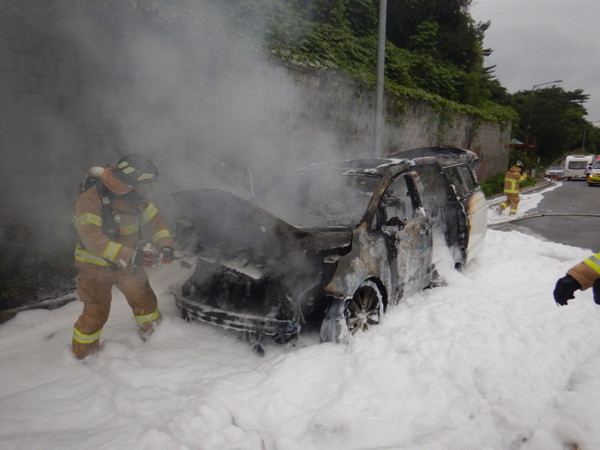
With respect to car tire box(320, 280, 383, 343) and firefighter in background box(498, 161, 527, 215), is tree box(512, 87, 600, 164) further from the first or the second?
car tire box(320, 280, 383, 343)

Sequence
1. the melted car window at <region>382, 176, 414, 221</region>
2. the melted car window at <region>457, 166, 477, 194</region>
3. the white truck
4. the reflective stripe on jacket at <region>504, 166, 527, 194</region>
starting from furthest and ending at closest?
1. the white truck
2. the reflective stripe on jacket at <region>504, 166, 527, 194</region>
3. the melted car window at <region>457, 166, 477, 194</region>
4. the melted car window at <region>382, 176, 414, 221</region>

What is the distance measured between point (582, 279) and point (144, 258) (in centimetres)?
291

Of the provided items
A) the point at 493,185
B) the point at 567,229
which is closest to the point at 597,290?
the point at 567,229

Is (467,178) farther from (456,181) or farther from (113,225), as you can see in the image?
(113,225)

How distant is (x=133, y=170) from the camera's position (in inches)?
118

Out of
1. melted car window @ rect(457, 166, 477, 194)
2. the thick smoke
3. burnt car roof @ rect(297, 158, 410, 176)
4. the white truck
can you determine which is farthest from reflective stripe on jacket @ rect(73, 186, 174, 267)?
the white truck

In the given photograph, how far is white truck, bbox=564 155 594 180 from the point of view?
29.5 metres

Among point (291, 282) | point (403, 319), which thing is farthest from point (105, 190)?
point (403, 319)

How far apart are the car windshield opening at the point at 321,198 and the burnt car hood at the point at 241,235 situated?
74cm

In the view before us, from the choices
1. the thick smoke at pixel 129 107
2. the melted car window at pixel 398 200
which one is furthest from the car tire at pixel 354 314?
the thick smoke at pixel 129 107

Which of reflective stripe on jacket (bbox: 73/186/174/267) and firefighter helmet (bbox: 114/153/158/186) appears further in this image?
firefighter helmet (bbox: 114/153/158/186)

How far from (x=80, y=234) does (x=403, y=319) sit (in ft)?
9.26

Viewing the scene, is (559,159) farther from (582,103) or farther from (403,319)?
(403,319)

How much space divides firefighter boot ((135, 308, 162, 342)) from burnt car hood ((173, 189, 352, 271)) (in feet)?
2.27
